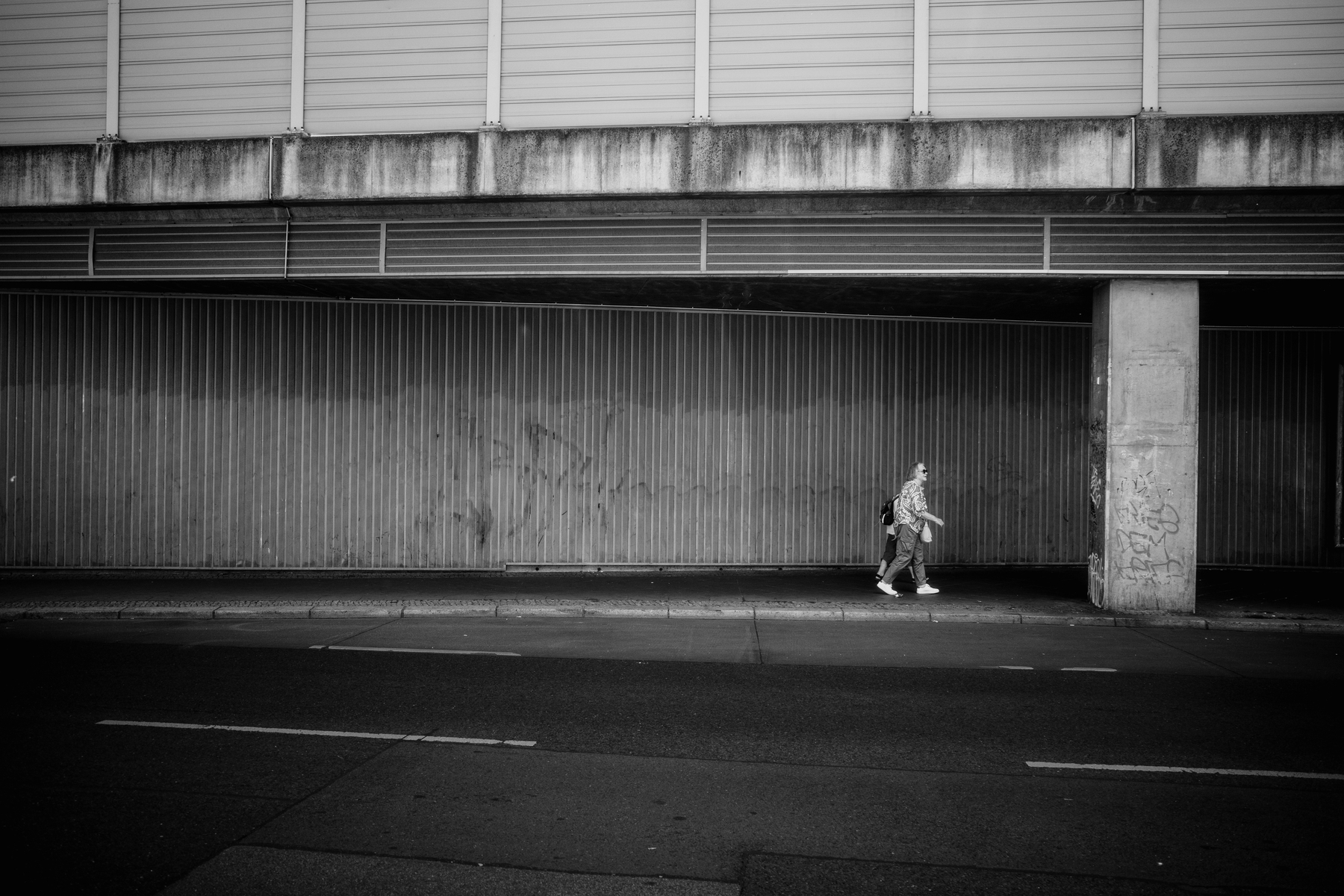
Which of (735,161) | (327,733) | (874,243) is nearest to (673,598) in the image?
(874,243)

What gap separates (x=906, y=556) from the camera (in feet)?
41.9

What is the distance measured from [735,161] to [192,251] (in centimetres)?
728

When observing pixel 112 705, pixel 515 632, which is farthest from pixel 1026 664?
pixel 112 705

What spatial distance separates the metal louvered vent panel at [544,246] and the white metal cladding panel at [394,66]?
1310mm

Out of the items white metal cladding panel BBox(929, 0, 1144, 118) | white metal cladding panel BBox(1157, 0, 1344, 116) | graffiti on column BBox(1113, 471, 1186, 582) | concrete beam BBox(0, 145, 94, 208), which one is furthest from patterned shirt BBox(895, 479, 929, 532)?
concrete beam BBox(0, 145, 94, 208)

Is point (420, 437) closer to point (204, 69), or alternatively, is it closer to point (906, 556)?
point (204, 69)

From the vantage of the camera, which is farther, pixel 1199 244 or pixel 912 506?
pixel 912 506

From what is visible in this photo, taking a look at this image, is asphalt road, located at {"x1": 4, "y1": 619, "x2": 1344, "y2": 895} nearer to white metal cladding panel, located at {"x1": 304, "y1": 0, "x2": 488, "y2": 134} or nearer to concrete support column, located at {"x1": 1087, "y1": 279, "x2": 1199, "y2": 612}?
concrete support column, located at {"x1": 1087, "y1": 279, "x2": 1199, "y2": 612}

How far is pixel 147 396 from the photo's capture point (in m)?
15.2

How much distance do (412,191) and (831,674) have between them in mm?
7622

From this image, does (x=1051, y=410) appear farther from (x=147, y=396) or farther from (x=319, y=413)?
(x=147, y=396)

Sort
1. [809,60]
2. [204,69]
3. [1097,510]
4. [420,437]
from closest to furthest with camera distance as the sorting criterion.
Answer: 1. [809,60]
2. [1097,510]
3. [204,69]
4. [420,437]

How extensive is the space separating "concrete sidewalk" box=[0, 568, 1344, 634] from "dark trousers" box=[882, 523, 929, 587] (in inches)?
11.7

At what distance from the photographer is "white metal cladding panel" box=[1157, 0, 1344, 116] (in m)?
11.0
